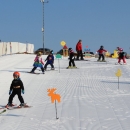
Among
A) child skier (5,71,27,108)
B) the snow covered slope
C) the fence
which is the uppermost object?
the fence

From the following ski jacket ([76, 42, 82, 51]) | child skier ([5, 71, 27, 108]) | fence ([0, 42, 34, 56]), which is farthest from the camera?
fence ([0, 42, 34, 56])

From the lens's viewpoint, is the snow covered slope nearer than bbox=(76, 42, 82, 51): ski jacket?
Yes

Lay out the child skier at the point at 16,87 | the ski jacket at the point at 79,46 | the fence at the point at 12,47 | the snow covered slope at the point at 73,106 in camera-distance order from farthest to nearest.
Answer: the fence at the point at 12,47
the ski jacket at the point at 79,46
the child skier at the point at 16,87
the snow covered slope at the point at 73,106

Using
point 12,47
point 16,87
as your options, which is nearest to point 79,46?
point 12,47

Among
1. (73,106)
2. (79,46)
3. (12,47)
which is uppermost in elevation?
(79,46)

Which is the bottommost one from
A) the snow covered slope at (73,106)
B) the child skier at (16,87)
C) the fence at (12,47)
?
the snow covered slope at (73,106)

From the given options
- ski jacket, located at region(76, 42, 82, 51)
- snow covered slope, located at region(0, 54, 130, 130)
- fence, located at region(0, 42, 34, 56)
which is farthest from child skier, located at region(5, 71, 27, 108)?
fence, located at region(0, 42, 34, 56)

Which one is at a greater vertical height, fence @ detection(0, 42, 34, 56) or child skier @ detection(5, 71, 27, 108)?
fence @ detection(0, 42, 34, 56)

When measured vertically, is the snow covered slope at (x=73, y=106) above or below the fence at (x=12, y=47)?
below

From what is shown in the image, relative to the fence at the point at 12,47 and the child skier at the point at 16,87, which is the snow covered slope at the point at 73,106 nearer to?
the child skier at the point at 16,87

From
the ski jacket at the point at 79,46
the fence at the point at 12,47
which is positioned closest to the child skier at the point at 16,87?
the ski jacket at the point at 79,46

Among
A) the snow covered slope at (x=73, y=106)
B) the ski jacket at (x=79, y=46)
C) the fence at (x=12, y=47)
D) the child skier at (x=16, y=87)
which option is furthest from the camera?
the fence at (x=12, y=47)

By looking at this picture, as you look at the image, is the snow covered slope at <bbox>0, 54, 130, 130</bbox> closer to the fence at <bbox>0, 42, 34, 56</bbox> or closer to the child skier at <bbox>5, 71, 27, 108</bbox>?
the child skier at <bbox>5, 71, 27, 108</bbox>

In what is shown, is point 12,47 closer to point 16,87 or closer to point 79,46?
point 79,46
